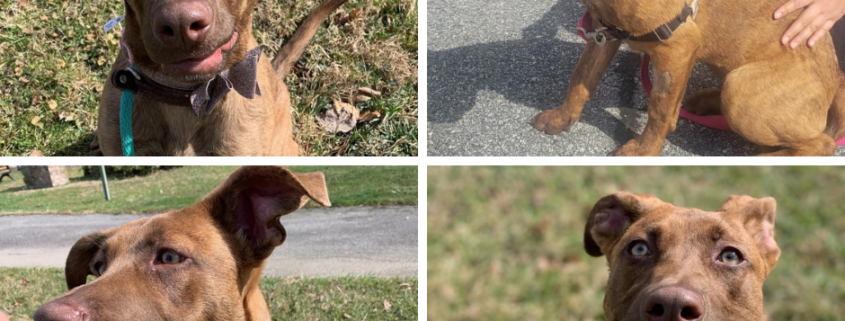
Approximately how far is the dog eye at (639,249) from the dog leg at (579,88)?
4.46 feet

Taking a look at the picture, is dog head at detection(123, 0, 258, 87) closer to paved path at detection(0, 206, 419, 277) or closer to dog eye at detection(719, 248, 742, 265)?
paved path at detection(0, 206, 419, 277)

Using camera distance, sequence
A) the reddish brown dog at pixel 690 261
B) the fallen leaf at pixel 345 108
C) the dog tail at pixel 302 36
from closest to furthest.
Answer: the reddish brown dog at pixel 690 261 → the dog tail at pixel 302 36 → the fallen leaf at pixel 345 108

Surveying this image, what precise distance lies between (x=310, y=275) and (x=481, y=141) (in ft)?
5.08

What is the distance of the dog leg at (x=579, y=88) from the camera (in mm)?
3445

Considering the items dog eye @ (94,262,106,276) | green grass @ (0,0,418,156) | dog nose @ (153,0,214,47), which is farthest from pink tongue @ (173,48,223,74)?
green grass @ (0,0,418,156)

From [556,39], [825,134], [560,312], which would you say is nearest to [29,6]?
[556,39]

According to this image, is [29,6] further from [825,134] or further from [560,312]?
[825,134]

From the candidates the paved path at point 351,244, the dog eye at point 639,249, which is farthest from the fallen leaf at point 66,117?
the dog eye at point 639,249

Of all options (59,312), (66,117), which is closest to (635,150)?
(59,312)

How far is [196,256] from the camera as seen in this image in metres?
2.24

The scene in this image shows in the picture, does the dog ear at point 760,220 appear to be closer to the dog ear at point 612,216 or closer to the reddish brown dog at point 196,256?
the dog ear at point 612,216

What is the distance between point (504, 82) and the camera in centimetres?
388

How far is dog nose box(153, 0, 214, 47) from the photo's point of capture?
6.70ft

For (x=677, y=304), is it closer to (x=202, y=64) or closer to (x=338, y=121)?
(x=202, y=64)
